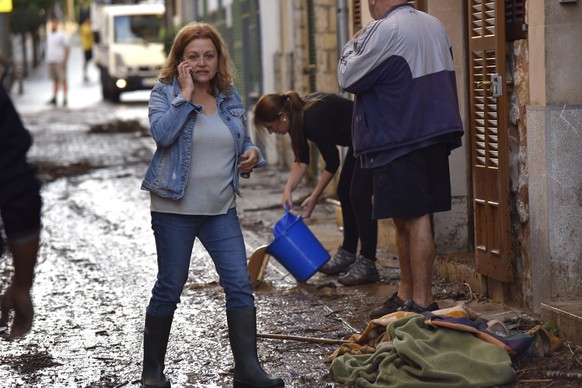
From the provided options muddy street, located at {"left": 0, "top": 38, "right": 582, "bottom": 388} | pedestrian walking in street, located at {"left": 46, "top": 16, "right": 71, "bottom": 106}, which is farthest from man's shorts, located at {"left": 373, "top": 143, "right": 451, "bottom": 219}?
pedestrian walking in street, located at {"left": 46, "top": 16, "right": 71, "bottom": 106}

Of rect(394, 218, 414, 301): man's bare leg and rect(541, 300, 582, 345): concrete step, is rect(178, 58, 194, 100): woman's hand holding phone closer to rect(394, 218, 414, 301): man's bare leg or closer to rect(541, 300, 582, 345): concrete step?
rect(394, 218, 414, 301): man's bare leg

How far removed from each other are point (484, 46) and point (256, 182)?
840 cm

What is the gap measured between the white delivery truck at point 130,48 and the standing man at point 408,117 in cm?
2608

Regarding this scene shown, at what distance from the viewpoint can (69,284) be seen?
9555 mm

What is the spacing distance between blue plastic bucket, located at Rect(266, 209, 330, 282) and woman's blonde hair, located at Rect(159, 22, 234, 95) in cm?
248

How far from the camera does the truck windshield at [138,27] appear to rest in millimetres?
35781

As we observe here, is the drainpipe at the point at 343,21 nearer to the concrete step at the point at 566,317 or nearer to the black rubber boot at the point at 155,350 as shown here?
the concrete step at the point at 566,317

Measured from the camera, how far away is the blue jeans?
6211mm

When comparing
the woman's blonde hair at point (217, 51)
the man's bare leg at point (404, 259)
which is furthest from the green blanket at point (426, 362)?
the woman's blonde hair at point (217, 51)

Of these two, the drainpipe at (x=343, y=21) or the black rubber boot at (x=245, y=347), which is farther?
the drainpipe at (x=343, y=21)

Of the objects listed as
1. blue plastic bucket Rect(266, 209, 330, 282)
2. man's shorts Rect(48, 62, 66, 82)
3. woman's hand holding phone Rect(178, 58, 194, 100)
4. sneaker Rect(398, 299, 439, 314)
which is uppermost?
woman's hand holding phone Rect(178, 58, 194, 100)

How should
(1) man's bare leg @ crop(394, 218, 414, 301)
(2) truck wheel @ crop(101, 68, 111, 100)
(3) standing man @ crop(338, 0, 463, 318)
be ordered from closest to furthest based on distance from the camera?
(3) standing man @ crop(338, 0, 463, 318)
(1) man's bare leg @ crop(394, 218, 414, 301)
(2) truck wheel @ crop(101, 68, 111, 100)

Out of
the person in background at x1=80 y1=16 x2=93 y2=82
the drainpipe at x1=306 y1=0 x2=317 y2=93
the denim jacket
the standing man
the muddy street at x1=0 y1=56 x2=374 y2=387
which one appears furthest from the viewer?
the person in background at x1=80 y1=16 x2=93 y2=82

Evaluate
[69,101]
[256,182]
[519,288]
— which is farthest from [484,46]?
[69,101]
